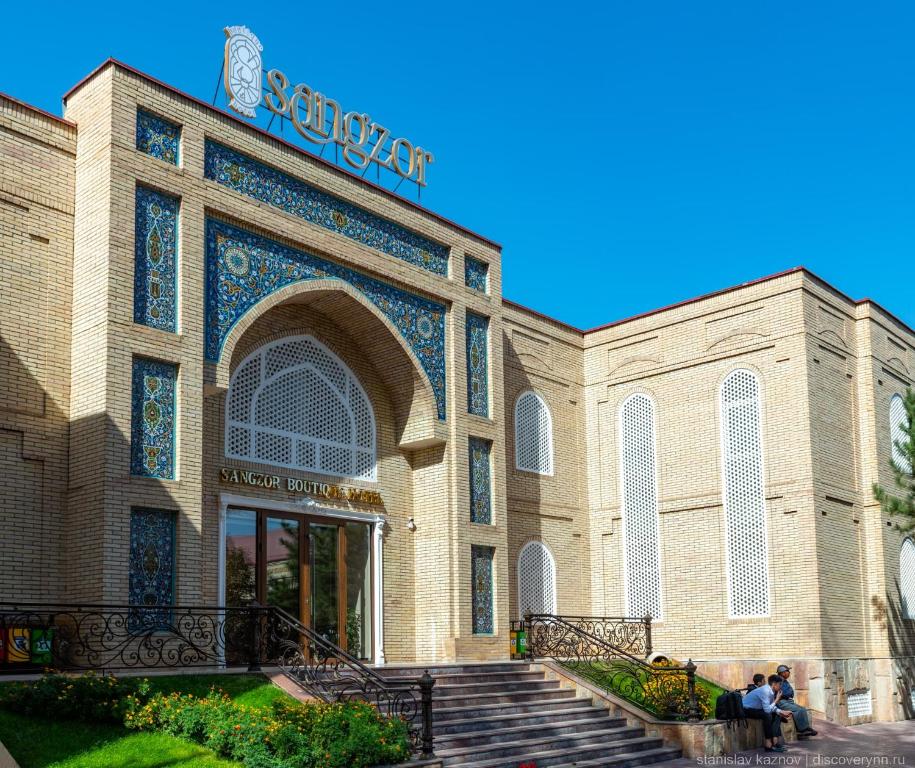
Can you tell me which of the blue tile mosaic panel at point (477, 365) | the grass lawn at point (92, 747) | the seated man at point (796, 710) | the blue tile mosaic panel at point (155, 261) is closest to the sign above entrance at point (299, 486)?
the blue tile mosaic panel at point (477, 365)

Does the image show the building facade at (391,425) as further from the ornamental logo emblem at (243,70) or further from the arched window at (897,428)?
the ornamental logo emblem at (243,70)

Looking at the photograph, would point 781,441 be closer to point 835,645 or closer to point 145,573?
point 835,645

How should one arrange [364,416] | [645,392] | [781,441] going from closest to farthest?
[364,416], [781,441], [645,392]

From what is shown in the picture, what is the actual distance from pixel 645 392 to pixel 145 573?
1079 cm

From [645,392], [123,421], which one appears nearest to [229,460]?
[123,421]

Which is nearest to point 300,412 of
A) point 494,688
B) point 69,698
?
point 494,688

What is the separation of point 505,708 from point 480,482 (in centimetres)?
429

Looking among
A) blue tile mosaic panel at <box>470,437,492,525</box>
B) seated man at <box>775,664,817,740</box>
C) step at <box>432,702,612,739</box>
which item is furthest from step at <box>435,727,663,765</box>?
blue tile mosaic panel at <box>470,437,492,525</box>

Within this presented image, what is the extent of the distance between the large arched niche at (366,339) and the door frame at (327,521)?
145 cm

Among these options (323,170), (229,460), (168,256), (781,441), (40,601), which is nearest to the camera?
(40,601)

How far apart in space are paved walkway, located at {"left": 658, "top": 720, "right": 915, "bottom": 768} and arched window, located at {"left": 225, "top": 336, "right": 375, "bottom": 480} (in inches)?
250

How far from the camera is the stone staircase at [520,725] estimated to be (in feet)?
41.1

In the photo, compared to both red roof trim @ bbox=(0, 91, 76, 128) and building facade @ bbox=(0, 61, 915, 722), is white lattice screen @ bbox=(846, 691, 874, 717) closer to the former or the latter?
building facade @ bbox=(0, 61, 915, 722)

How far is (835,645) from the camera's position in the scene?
17.8 meters
